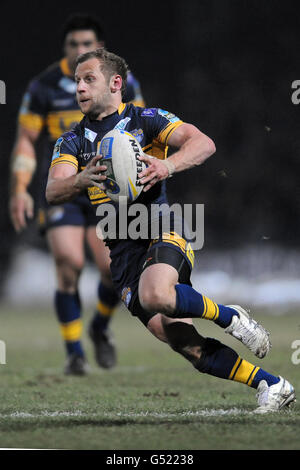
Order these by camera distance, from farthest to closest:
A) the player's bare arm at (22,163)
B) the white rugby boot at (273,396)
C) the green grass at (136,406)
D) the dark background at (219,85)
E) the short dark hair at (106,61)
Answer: the dark background at (219,85), the player's bare arm at (22,163), the short dark hair at (106,61), the white rugby boot at (273,396), the green grass at (136,406)

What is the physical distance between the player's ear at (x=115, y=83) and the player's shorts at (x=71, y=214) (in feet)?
9.05

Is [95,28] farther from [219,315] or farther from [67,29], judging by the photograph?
[219,315]

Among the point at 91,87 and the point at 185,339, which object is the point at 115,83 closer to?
the point at 91,87

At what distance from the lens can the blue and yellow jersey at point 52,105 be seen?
757 cm

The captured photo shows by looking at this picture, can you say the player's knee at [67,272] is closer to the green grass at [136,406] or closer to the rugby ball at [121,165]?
the green grass at [136,406]

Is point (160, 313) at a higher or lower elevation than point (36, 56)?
→ lower

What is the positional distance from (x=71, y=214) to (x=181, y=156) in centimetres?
321

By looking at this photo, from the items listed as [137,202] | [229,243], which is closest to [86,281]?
[229,243]

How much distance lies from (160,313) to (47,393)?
67.0 inches

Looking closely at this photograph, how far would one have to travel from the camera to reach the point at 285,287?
14.4m

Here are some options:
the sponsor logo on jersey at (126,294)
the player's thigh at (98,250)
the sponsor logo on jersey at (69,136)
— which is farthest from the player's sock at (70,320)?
the sponsor logo on jersey at (69,136)

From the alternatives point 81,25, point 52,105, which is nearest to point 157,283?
point 52,105

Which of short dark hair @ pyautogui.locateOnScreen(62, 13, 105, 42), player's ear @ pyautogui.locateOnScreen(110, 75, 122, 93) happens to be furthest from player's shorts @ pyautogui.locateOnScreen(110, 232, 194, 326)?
short dark hair @ pyautogui.locateOnScreen(62, 13, 105, 42)

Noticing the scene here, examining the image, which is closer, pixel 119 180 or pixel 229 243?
pixel 119 180
